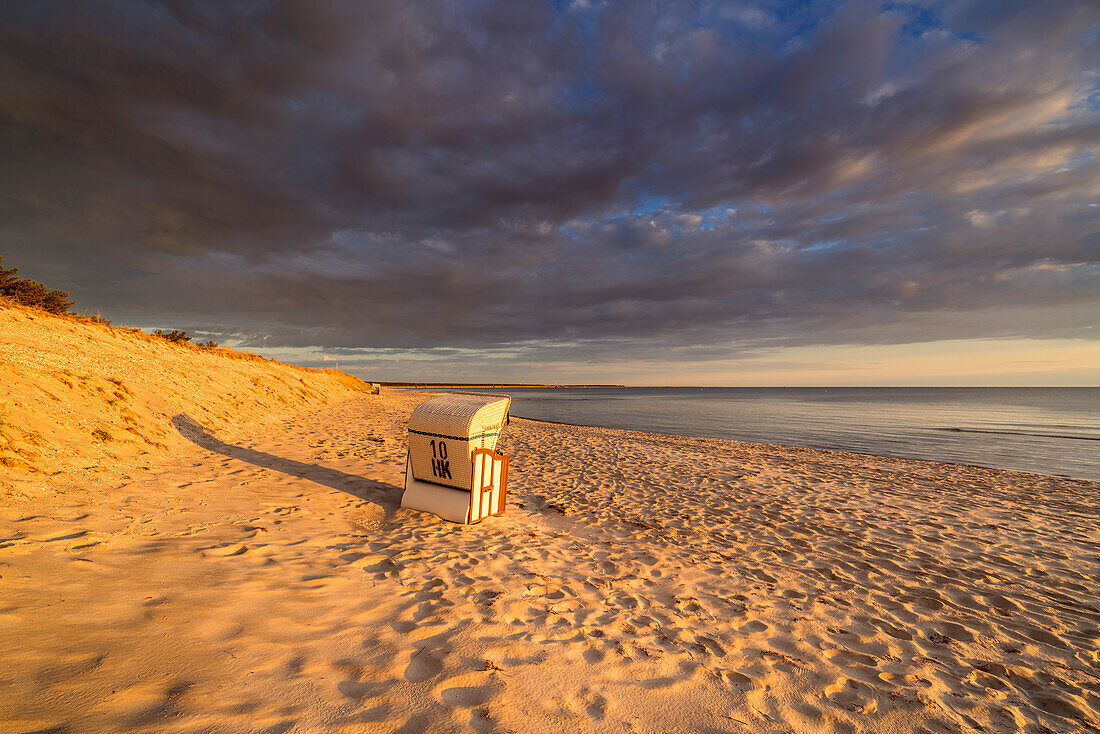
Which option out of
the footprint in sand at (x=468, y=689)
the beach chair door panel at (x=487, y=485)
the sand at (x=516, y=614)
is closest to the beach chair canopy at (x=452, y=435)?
the beach chair door panel at (x=487, y=485)

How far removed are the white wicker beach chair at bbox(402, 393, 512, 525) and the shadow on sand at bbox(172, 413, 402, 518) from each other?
82 cm

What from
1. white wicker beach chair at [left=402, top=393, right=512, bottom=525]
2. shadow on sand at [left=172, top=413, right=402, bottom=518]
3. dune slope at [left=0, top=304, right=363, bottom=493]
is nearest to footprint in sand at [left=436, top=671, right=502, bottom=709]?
white wicker beach chair at [left=402, top=393, right=512, bottom=525]

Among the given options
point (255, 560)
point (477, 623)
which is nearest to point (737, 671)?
point (477, 623)

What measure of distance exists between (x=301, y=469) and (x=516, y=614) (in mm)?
7089

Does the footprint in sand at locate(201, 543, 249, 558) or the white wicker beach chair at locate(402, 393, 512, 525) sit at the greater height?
the white wicker beach chair at locate(402, 393, 512, 525)

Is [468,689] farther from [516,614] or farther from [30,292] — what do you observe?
[30,292]

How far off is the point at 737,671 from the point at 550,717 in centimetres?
170

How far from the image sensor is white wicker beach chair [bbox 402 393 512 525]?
21.4 feet

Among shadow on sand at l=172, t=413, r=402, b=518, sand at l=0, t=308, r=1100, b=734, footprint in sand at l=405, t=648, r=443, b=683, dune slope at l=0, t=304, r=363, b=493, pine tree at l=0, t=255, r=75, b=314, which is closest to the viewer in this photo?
sand at l=0, t=308, r=1100, b=734

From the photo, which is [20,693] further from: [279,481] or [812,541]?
[812,541]

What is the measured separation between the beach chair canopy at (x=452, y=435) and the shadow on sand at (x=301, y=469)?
1110 mm

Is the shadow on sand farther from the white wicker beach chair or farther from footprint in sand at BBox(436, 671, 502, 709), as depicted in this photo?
footprint in sand at BBox(436, 671, 502, 709)

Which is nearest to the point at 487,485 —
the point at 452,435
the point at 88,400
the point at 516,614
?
the point at 452,435

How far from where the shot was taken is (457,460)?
260 inches
